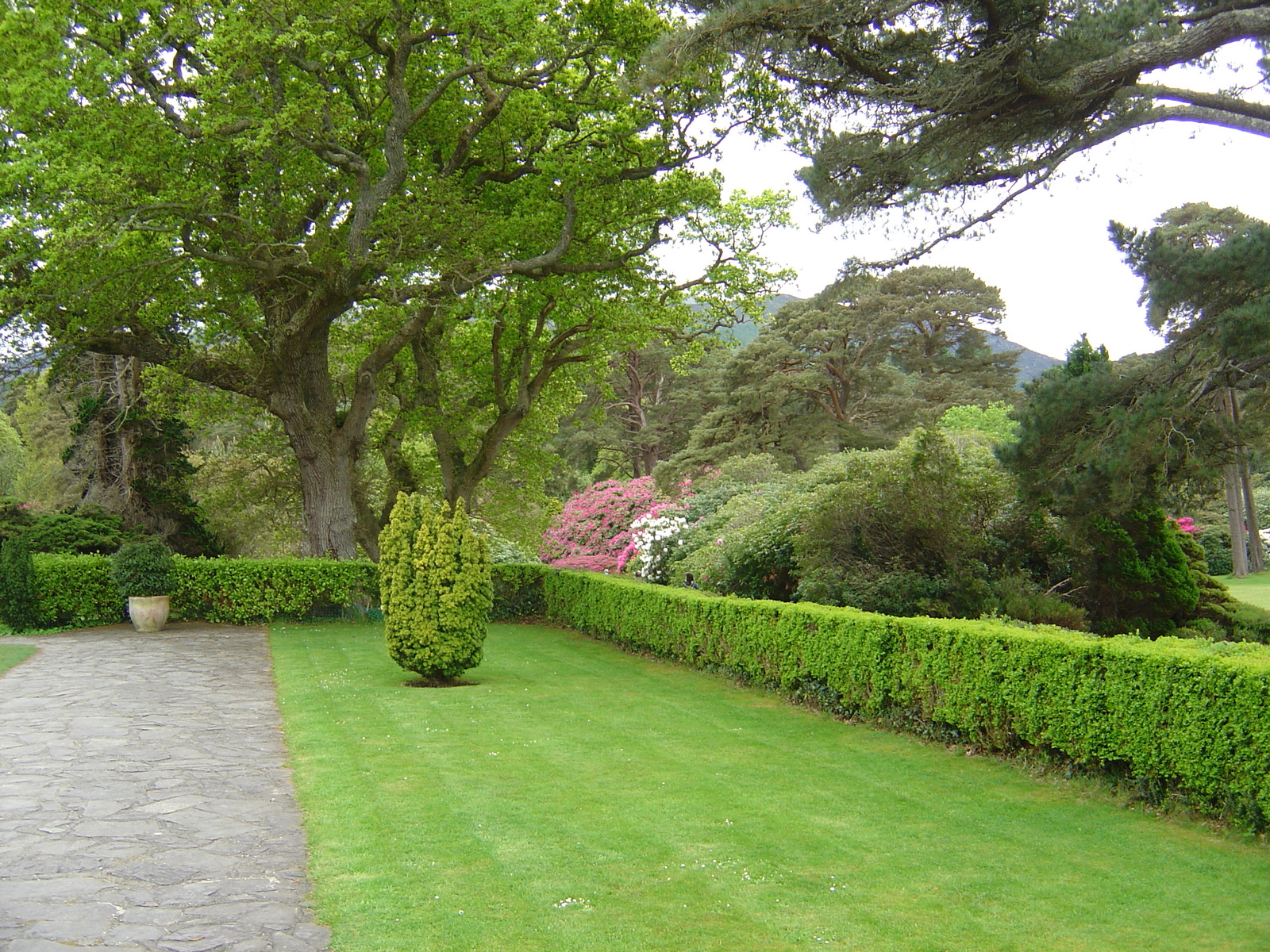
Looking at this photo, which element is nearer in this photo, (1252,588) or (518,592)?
(518,592)

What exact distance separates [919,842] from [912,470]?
21.4 feet

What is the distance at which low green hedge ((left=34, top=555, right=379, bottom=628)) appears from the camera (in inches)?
677

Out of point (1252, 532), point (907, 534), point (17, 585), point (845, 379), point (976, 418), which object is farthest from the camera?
point (845, 379)

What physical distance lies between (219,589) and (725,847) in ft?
49.8

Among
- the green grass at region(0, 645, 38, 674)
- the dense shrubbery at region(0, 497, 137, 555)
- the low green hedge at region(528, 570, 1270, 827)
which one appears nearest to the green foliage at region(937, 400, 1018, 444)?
the low green hedge at region(528, 570, 1270, 827)

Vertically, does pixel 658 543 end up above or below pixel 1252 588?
above

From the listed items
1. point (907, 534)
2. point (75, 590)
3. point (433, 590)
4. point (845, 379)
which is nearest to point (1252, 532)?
point (845, 379)

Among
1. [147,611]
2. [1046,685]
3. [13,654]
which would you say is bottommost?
[13,654]

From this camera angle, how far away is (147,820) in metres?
6.21

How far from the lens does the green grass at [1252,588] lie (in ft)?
69.2

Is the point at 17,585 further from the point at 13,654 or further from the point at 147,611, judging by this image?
the point at 13,654

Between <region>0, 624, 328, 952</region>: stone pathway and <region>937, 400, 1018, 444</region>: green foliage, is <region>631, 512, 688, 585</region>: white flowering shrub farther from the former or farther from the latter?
<region>937, 400, 1018, 444</region>: green foliage

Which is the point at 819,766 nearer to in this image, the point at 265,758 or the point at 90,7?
the point at 265,758

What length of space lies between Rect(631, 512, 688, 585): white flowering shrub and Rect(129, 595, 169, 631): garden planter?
27.9ft
